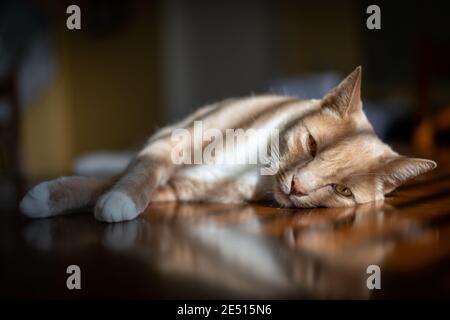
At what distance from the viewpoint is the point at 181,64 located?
19.0ft

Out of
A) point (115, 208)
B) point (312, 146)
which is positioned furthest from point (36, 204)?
point (312, 146)

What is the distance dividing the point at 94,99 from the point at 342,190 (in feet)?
12.0

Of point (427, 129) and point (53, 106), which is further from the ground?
point (53, 106)

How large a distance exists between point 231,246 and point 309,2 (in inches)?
204

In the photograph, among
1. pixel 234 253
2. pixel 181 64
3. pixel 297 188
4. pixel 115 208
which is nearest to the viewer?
pixel 234 253

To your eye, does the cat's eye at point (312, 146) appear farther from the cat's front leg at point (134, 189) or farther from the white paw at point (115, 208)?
the white paw at point (115, 208)

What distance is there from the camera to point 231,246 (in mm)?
702

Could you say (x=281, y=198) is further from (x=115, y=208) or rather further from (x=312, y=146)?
(x=115, y=208)

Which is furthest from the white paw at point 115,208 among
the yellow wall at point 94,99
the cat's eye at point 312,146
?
the yellow wall at point 94,99

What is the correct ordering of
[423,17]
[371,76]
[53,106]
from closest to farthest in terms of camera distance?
1. [53,106]
2. [423,17]
3. [371,76]

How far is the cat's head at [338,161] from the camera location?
106cm

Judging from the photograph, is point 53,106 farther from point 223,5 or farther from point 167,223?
point 167,223

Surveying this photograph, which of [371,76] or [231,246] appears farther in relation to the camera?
→ [371,76]

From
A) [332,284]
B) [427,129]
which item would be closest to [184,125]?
[332,284]
